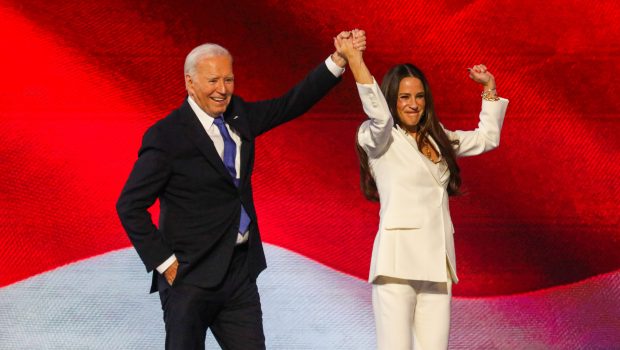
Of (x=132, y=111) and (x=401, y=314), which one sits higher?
(x=132, y=111)

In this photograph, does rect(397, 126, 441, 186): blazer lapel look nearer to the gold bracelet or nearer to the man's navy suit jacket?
the gold bracelet

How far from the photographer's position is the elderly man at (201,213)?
2852 millimetres

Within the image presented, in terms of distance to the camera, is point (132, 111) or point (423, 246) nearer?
point (423, 246)

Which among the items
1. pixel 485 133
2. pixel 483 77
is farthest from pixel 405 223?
pixel 483 77

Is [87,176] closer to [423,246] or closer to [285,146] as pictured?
[285,146]

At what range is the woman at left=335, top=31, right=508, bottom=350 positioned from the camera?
299 cm

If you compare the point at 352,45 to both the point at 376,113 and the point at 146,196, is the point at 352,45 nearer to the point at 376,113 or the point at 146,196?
the point at 376,113

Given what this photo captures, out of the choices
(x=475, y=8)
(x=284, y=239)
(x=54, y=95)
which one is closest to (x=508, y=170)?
(x=475, y=8)

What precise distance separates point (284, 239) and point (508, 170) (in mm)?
888

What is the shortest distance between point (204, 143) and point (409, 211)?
25.0 inches

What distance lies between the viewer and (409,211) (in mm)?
3014

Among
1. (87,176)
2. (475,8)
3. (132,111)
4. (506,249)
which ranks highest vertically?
(475,8)

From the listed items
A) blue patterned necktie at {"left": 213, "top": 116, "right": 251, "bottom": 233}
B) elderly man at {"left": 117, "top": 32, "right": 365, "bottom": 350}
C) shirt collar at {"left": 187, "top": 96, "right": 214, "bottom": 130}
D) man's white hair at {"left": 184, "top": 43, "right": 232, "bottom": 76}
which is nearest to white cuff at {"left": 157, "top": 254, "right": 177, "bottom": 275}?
elderly man at {"left": 117, "top": 32, "right": 365, "bottom": 350}

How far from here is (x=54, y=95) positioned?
3.86 meters
